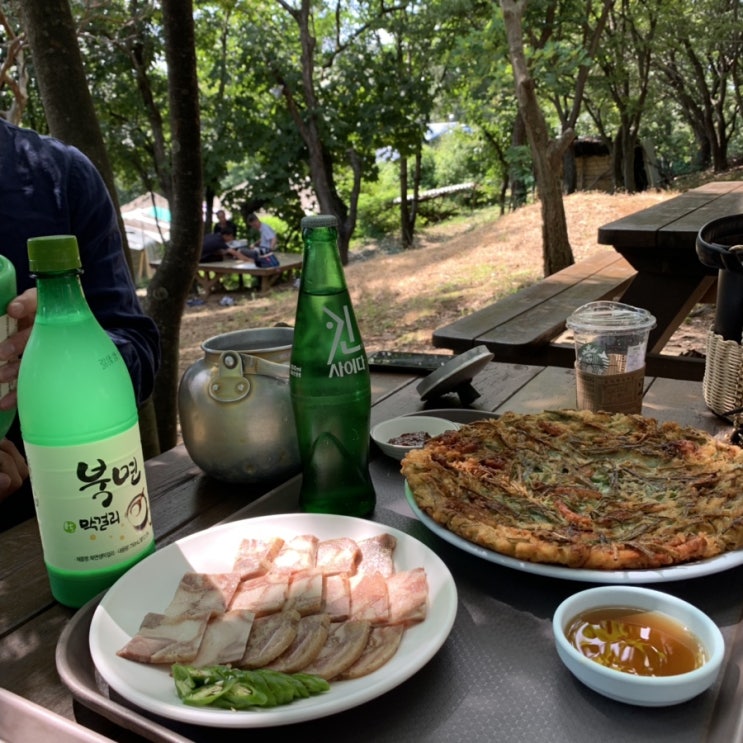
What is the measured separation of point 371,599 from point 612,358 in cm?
90

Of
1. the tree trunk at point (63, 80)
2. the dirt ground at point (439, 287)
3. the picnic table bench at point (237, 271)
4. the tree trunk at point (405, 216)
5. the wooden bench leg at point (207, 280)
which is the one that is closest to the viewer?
the tree trunk at point (63, 80)

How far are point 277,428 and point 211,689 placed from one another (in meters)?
0.61

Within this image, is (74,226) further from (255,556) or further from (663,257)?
(663,257)

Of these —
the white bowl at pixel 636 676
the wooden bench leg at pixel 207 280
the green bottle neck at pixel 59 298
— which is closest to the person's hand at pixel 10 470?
the green bottle neck at pixel 59 298

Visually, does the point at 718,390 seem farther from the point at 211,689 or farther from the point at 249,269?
the point at 249,269

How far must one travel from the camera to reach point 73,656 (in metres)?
0.90

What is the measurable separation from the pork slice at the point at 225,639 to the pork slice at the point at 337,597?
10 centimetres

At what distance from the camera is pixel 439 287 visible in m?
9.24

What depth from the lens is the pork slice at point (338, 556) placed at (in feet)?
3.41

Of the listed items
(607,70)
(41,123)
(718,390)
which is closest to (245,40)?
(41,123)

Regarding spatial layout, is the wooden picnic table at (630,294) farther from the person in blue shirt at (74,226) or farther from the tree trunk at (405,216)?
the tree trunk at (405,216)

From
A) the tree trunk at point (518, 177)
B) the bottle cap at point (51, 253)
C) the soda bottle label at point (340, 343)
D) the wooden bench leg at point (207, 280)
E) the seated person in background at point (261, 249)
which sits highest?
the tree trunk at point (518, 177)

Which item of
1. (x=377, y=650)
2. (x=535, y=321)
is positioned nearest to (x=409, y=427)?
(x=377, y=650)

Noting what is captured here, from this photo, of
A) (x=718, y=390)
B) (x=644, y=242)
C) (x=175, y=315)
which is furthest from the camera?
(x=644, y=242)
